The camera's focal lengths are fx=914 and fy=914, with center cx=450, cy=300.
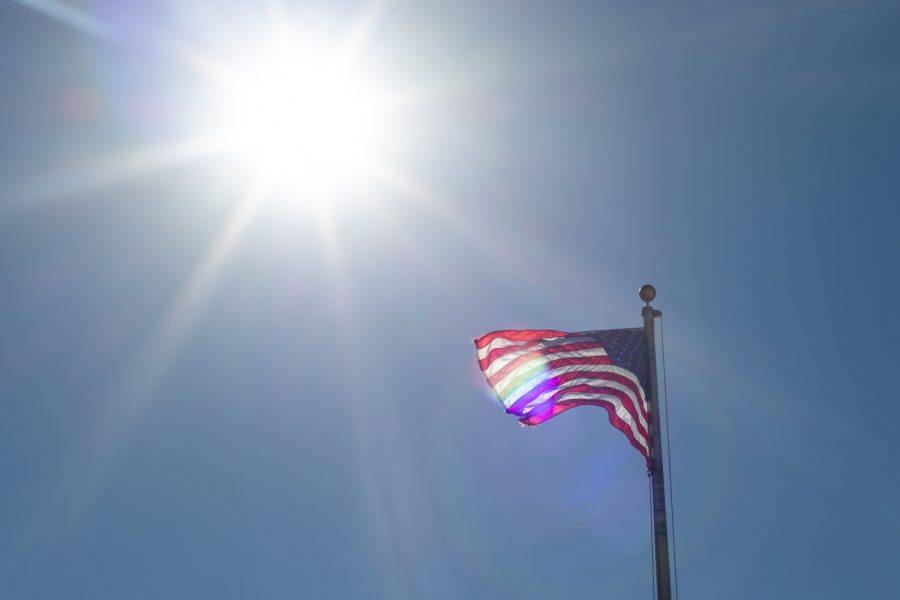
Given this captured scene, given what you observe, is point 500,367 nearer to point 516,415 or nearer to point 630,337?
point 516,415

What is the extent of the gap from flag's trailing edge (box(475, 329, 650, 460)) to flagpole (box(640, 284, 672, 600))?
45 cm

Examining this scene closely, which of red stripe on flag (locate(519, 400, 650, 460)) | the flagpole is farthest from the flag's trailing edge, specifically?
the flagpole

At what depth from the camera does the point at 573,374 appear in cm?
1736

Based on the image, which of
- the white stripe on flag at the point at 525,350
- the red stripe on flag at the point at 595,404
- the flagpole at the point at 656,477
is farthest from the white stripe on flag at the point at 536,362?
the flagpole at the point at 656,477

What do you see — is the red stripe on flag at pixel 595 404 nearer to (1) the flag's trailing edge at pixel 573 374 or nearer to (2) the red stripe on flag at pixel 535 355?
(1) the flag's trailing edge at pixel 573 374

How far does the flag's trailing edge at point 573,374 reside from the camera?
16.9 m

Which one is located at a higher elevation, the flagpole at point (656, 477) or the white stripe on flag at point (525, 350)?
the white stripe on flag at point (525, 350)

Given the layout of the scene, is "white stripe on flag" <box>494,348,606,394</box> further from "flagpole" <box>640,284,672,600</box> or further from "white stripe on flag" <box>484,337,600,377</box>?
"flagpole" <box>640,284,672,600</box>

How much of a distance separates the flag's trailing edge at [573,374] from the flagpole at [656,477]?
0.45 meters

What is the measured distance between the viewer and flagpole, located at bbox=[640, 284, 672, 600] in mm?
13508

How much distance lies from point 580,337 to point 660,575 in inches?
213

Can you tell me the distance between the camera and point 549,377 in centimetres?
1750

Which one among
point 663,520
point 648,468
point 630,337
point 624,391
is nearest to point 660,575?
point 663,520

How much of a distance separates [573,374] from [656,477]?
315 cm
